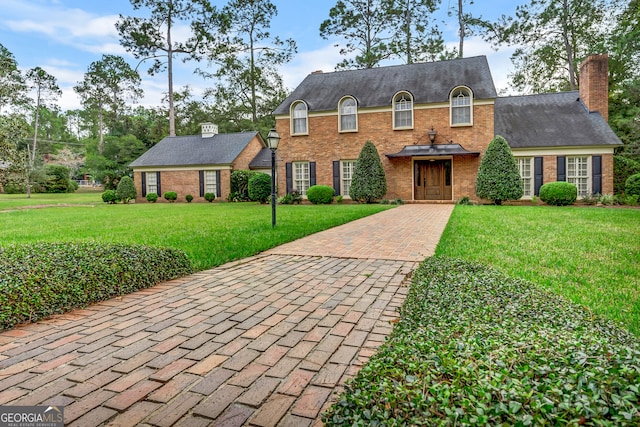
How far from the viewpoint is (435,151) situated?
57.2 feet

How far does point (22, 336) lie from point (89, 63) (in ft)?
154

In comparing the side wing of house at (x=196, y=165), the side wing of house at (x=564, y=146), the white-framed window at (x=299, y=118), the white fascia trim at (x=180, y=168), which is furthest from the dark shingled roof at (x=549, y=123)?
the white fascia trim at (x=180, y=168)

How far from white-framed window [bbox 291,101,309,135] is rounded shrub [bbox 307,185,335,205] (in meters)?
3.31

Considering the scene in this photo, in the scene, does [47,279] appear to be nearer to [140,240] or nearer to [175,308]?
[175,308]

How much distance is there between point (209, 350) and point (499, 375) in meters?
1.85

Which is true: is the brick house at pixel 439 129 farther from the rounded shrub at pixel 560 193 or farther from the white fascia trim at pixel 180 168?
the white fascia trim at pixel 180 168

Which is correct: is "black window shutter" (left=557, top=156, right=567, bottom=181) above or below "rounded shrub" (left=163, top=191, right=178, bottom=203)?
above

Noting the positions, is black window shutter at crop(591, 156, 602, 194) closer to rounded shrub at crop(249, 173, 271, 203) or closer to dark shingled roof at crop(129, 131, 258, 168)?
rounded shrub at crop(249, 173, 271, 203)

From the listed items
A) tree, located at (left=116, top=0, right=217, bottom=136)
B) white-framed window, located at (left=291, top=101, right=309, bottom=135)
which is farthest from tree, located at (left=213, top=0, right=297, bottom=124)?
white-framed window, located at (left=291, top=101, right=309, bottom=135)

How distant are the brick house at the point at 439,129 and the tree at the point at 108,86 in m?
29.7

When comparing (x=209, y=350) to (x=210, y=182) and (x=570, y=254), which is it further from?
(x=210, y=182)

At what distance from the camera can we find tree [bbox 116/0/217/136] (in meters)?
27.7

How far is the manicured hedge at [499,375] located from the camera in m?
1.24

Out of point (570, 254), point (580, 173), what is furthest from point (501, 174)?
point (570, 254)
